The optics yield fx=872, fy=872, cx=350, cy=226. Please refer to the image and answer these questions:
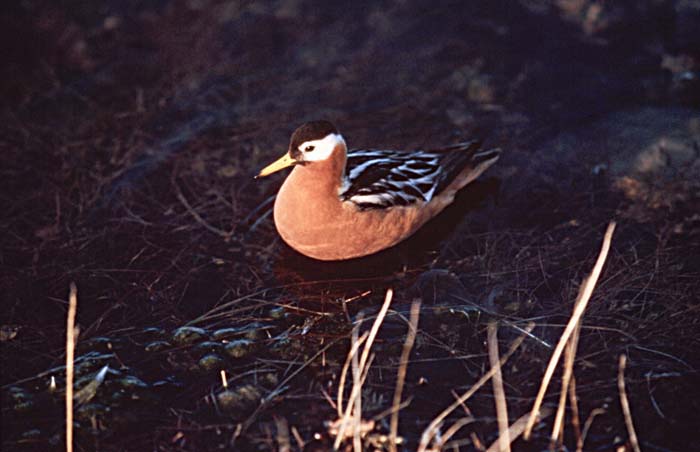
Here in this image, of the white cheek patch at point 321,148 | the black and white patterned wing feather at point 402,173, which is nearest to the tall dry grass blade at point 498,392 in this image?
the black and white patterned wing feather at point 402,173

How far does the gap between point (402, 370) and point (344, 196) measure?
1.72m

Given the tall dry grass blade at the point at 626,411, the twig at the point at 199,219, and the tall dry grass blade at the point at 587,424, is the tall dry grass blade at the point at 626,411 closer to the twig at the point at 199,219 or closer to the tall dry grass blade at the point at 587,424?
the tall dry grass blade at the point at 587,424

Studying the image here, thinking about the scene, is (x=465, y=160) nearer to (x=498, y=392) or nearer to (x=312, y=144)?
(x=312, y=144)

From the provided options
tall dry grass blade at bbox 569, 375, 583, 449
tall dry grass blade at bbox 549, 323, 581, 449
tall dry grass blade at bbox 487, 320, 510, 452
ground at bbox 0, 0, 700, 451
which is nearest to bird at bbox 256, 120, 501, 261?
ground at bbox 0, 0, 700, 451

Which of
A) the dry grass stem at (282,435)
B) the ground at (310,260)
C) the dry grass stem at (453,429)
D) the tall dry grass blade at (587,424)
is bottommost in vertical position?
the tall dry grass blade at (587,424)

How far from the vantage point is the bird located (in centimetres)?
672

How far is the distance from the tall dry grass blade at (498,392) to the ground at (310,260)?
0.07 metres

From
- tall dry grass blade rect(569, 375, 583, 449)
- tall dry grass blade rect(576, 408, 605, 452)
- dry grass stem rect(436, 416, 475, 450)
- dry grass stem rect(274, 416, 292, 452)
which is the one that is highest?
dry grass stem rect(274, 416, 292, 452)

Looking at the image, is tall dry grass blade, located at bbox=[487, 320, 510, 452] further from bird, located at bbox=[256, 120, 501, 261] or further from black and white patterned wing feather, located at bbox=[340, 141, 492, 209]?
black and white patterned wing feather, located at bbox=[340, 141, 492, 209]

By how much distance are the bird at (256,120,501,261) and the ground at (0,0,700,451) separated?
8.8 inches

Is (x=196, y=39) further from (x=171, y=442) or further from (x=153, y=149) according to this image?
(x=171, y=442)

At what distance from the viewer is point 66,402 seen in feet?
18.1

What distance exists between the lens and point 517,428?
5.39 m

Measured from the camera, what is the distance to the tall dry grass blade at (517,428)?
5254 mm
